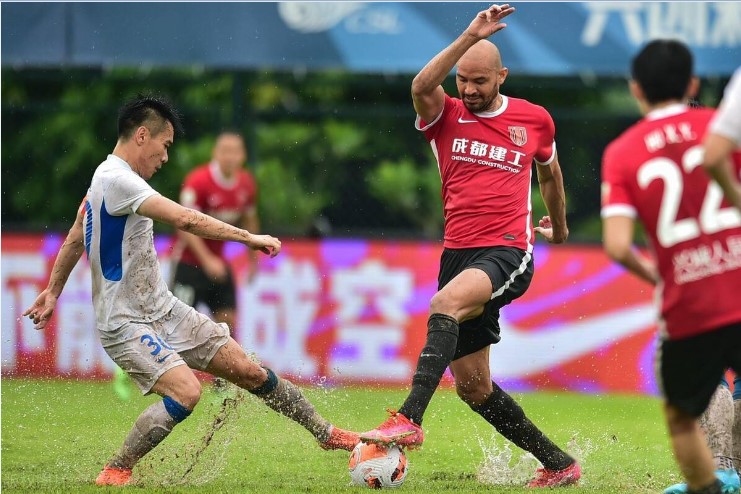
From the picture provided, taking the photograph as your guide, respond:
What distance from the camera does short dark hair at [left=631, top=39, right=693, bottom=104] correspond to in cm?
433

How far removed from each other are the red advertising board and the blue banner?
239cm

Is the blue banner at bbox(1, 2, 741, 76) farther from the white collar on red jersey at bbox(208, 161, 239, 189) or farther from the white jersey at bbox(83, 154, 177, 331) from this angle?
the white jersey at bbox(83, 154, 177, 331)

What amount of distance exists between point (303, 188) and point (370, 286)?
150 inches

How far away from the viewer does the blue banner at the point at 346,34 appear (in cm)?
1311

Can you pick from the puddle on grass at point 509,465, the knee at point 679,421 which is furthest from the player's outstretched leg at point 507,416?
the knee at point 679,421

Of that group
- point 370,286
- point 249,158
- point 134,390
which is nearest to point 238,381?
point 134,390

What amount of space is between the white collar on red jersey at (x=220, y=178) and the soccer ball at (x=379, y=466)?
571cm

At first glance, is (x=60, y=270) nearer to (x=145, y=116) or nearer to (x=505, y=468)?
(x=145, y=116)

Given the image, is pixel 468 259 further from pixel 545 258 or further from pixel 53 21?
pixel 53 21

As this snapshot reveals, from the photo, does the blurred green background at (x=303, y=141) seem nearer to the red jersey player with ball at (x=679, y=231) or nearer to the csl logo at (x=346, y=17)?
the csl logo at (x=346, y=17)

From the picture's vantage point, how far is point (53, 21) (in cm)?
1336

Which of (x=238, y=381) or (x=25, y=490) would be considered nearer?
(x=25, y=490)

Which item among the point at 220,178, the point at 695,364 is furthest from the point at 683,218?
the point at 220,178

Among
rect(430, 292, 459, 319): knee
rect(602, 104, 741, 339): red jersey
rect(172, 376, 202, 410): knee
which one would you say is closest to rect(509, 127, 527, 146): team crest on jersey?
rect(430, 292, 459, 319): knee
